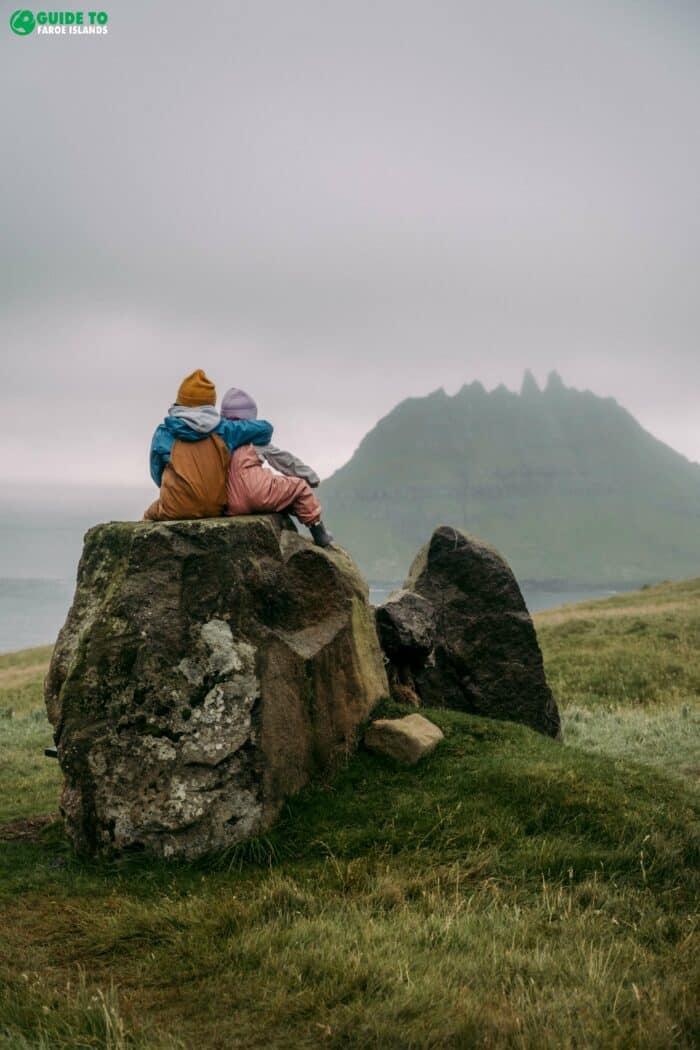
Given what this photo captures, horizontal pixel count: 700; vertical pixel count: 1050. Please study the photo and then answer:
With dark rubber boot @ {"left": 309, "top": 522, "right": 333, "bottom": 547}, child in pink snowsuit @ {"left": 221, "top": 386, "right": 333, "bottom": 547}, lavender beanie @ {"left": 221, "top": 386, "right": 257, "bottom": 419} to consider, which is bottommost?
dark rubber boot @ {"left": 309, "top": 522, "right": 333, "bottom": 547}

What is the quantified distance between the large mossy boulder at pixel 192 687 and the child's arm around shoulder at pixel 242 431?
1.47m

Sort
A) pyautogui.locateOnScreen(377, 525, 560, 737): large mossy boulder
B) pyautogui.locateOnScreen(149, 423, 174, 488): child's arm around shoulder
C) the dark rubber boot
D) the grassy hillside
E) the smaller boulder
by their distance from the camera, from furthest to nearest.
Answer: pyautogui.locateOnScreen(377, 525, 560, 737): large mossy boulder
the dark rubber boot
pyautogui.locateOnScreen(149, 423, 174, 488): child's arm around shoulder
the smaller boulder
the grassy hillside

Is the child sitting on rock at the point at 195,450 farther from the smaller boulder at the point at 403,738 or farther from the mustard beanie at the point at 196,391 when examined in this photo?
the smaller boulder at the point at 403,738

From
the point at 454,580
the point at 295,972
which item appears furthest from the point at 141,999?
the point at 454,580

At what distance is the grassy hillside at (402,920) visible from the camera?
603 centimetres

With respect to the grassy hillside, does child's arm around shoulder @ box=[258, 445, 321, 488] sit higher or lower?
higher

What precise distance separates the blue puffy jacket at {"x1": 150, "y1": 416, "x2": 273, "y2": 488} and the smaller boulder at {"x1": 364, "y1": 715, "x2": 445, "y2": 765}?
407 cm

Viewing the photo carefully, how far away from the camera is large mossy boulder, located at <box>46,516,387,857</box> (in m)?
9.42

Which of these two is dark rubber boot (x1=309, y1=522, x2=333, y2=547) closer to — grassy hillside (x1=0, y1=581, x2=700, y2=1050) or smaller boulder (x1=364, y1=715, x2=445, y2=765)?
smaller boulder (x1=364, y1=715, x2=445, y2=765)

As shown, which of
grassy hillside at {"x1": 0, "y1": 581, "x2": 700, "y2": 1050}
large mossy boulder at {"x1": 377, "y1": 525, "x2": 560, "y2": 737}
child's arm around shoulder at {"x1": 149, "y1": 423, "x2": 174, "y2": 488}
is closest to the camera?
grassy hillside at {"x1": 0, "y1": 581, "x2": 700, "y2": 1050}

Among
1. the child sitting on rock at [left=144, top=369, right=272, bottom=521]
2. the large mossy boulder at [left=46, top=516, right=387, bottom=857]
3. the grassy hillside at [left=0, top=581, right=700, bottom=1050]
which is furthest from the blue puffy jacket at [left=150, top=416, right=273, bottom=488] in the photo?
the grassy hillside at [left=0, top=581, right=700, bottom=1050]

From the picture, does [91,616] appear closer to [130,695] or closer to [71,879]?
[130,695]

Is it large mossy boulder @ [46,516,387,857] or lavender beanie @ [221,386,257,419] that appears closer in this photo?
large mossy boulder @ [46,516,387,857]

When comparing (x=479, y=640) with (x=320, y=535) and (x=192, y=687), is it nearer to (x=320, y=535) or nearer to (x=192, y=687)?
(x=320, y=535)
